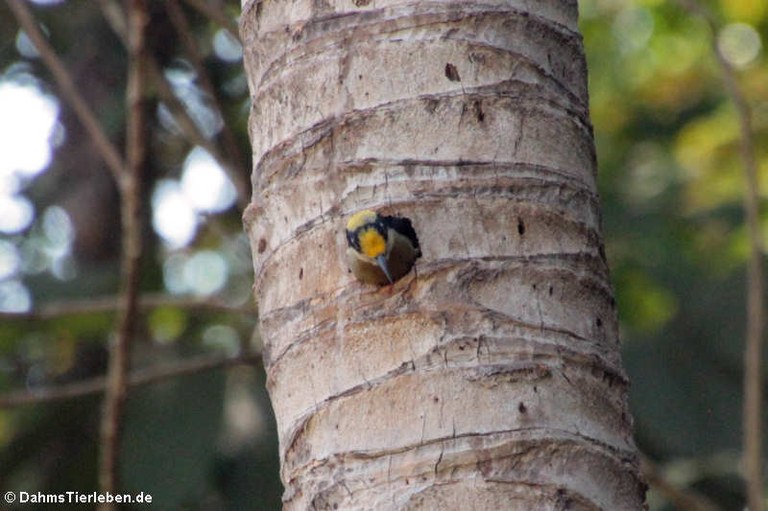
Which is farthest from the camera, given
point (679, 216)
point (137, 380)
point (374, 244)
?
point (679, 216)

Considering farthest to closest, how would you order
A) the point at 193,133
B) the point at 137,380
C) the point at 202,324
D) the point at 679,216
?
the point at 679,216 < the point at 202,324 < the point at 137,380 < the point at 193,133

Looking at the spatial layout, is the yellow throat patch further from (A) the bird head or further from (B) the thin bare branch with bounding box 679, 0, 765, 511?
(B) the thin bare branch with bounding box 679, 0, 765, 511

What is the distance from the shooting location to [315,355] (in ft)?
6.17

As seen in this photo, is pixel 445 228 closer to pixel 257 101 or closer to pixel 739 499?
pixel 257 101

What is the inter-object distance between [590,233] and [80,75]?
451 cm

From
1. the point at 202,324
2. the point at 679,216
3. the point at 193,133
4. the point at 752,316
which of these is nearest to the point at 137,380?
the point at 193,133

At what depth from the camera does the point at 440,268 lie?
73.0 inches

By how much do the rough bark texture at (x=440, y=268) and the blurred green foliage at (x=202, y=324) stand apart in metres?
1.74

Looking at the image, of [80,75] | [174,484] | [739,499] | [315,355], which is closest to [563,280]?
[315,355]

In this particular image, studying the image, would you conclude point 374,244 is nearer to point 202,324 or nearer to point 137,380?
point 137,380

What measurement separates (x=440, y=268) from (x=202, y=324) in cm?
368

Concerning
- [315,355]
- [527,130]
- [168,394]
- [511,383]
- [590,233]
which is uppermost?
[168,394]

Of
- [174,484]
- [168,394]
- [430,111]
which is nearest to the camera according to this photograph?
[430,111]

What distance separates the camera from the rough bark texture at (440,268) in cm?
176
